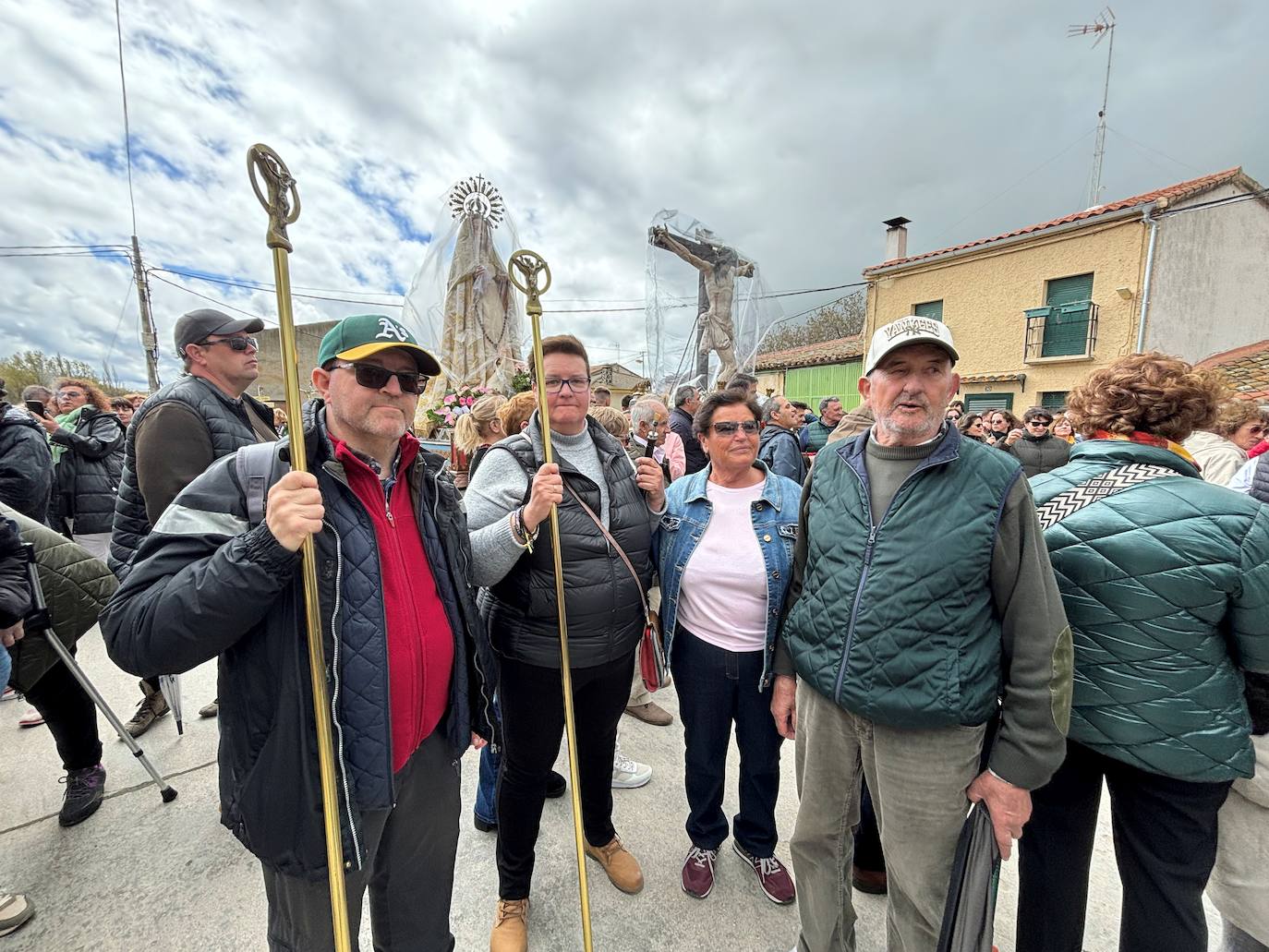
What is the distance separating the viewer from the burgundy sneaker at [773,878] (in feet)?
6.96

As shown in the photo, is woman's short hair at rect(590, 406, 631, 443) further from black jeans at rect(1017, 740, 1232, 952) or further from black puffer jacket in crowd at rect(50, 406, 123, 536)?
black puffer jacket in crowd at rect(50, 406, 123, 536)

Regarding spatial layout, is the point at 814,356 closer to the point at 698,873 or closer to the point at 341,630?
the point at 698,873

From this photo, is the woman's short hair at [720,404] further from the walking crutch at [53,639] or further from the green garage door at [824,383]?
the green garage door at [824,383]

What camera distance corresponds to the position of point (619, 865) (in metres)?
2.21

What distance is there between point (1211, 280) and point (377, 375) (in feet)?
59.8

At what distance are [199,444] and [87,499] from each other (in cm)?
317

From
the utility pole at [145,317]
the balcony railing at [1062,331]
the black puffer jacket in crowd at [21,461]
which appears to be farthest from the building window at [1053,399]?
the utility pole at [145,317]

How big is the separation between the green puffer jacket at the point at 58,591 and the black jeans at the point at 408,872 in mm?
1638

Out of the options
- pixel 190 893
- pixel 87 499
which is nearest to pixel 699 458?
pixel 190 893

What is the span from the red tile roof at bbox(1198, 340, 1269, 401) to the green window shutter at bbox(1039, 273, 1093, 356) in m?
2.11

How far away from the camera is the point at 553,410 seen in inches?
79.6

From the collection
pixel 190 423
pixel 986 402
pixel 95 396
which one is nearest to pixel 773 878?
pixel 190 423

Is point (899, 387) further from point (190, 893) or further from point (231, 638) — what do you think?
point (190, 893)

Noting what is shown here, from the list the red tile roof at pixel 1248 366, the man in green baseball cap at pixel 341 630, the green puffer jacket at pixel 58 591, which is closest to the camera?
the man in green baseball cap at pixel 341 630
